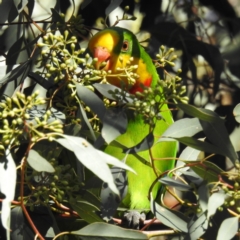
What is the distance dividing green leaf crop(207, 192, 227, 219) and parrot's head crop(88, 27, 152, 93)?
0.61 meters

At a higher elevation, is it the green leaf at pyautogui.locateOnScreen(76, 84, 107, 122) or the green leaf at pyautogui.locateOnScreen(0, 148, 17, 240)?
the green leaf at pyautogui.locateOnScreen(76, 84, 107, 122)

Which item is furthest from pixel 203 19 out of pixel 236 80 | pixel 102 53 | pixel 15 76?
pixel 15 76

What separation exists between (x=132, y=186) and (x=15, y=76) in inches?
22.2

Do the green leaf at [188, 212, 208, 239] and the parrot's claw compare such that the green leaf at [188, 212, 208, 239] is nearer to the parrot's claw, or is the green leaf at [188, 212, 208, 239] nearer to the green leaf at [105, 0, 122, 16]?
the parrot's claw

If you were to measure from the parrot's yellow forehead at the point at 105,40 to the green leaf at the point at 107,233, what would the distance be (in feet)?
2.25

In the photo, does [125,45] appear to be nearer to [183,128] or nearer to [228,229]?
[183,128]

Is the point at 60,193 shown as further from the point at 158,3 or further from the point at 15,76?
the point at 158,3

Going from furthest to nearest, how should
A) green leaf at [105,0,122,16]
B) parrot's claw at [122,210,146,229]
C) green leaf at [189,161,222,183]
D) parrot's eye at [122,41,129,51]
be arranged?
parrot's eye at [122,41,129,51], parrot's claw at [122,210,146,229], green leaf at [105,0,122,16], green leaf at [189,161,222,183]

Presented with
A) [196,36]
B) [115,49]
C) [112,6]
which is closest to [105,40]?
[115,49]

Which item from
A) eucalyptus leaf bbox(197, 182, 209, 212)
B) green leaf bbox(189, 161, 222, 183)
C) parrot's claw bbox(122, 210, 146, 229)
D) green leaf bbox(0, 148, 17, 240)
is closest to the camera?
green leaf bbox(0, 148, 17, 240)

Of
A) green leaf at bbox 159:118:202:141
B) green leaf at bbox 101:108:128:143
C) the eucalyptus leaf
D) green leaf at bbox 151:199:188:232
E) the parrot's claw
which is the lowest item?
the parrot's claw

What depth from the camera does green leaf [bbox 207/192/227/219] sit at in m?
1.29

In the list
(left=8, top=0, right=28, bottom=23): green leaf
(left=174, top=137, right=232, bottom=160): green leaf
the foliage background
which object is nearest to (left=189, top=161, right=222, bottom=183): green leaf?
(left=174, top=137, right=232, bottom=160): green leaf

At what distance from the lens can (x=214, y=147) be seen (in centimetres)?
143
